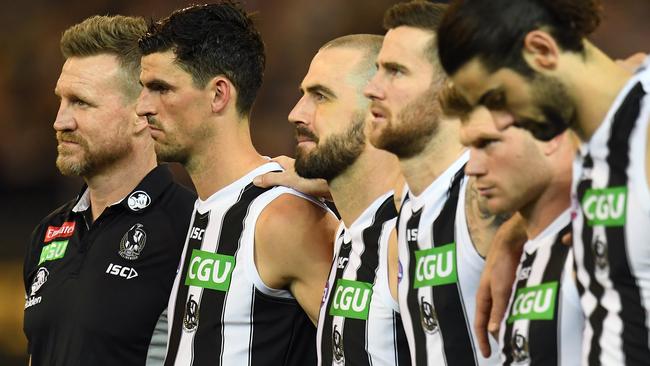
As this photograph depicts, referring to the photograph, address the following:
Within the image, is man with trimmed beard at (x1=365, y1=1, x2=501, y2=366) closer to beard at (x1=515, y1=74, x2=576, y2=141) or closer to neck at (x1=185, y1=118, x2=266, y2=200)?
beard at (x1=515, y1=74, x2=576, y2=141)

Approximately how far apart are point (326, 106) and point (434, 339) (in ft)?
3.14

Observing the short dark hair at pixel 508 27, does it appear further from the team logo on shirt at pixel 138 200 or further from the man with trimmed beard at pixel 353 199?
the team logo on shirt at pixel 138 200

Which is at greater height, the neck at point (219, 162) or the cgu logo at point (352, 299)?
the neck at point (219, 162)

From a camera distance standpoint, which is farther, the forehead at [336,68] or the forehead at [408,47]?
the forehead at [336,68]

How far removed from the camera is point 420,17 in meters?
3.42

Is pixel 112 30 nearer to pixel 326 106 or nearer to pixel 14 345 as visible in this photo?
pixel 326 106

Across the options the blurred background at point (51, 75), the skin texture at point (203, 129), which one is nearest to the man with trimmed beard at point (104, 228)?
the skin texture at point (203, 129)

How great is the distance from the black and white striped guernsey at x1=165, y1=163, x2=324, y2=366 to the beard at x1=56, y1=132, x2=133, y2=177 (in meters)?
0.65

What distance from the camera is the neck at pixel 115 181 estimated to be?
454 cm

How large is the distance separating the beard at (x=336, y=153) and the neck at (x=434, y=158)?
0.37 metres

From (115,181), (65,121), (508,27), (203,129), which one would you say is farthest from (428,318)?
(65,121)

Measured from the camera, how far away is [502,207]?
9.16 feet

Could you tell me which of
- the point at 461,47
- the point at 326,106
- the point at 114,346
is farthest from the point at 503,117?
the point at 114,346

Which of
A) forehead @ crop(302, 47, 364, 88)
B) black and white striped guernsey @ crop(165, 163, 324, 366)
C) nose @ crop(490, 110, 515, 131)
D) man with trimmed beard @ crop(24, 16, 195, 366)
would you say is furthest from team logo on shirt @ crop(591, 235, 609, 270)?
man with trimmed beard @ crop(24, 16, 195, 366)
